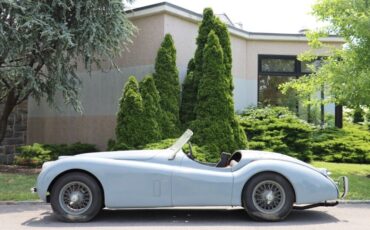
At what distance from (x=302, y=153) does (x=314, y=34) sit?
11.9 feet

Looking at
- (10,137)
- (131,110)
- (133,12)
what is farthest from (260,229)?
(10,137)

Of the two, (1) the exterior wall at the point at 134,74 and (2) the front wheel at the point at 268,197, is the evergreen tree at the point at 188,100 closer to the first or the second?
(1) the exterior wall at the point at 134,74

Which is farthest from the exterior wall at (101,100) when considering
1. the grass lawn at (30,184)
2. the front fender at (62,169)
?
the front fender at (62,169)

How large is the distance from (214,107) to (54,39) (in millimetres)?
4212

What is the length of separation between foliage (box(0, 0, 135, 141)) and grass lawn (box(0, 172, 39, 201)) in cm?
220

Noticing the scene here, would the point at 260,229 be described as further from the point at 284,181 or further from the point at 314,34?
the point at 314,34

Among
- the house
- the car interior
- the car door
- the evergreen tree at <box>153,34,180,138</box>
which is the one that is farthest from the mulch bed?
the car door

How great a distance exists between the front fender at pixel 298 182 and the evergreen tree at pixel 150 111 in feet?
18.6

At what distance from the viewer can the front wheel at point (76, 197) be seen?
21.8 ft

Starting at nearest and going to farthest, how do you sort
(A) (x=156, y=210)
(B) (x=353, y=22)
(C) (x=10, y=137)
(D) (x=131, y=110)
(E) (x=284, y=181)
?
(E) (x=284, y=181) < (A) (x=156, y=210) < (B) (x=353, y=22) < (D) (x=131, y=110) < (C) (x=10, y=137)

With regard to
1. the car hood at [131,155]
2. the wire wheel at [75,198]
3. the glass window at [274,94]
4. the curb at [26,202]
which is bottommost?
the curb at [26,202]

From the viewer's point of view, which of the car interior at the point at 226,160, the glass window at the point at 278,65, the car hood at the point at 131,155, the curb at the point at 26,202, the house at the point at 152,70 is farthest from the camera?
the glass window at the point at 278,65

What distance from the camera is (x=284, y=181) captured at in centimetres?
671

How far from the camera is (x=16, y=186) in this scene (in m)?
9.76
